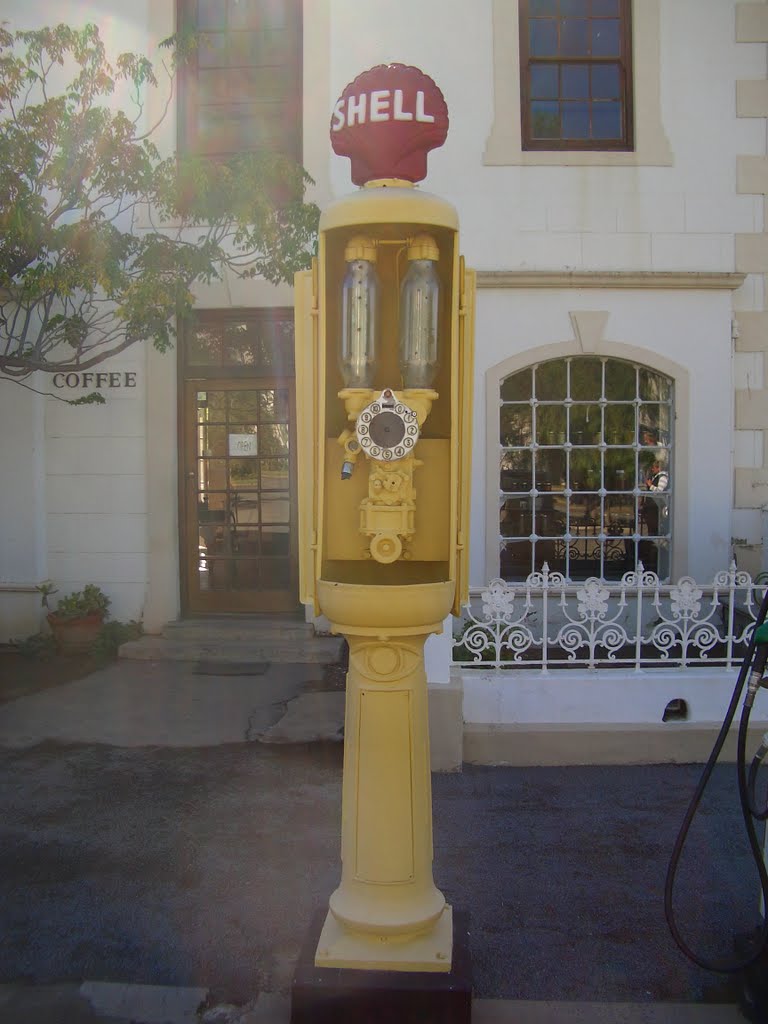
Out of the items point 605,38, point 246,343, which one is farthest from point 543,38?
point 246,343

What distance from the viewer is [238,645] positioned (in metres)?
7.56

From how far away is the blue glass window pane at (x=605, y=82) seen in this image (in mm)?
7793

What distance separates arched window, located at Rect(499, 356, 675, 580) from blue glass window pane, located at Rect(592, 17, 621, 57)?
2.53 meters

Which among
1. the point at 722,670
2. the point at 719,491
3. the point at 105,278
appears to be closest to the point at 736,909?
the point at 722,670

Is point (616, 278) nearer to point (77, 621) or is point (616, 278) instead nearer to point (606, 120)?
point (606, 120)

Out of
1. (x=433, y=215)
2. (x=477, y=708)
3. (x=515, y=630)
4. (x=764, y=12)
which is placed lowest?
(x=477, y=708)

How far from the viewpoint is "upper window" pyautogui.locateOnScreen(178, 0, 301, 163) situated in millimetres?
8016

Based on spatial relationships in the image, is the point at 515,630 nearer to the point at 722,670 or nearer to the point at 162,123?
the point at 722,670

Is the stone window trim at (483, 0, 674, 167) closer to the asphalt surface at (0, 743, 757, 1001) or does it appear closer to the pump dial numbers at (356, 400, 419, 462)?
the asphalt surface at (0, 743, 757, 1001)

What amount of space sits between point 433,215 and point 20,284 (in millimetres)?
5783

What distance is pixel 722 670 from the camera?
513 centimetres

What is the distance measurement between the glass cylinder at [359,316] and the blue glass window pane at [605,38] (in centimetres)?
607

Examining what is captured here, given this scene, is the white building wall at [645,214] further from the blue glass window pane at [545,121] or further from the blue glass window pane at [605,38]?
the blue glass window pane at [545,121]

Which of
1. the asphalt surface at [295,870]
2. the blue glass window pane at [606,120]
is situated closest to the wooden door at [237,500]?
the asphalt surface at [295,870]
